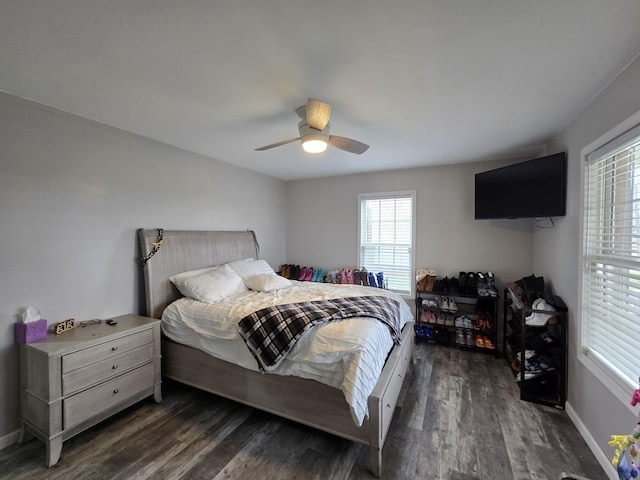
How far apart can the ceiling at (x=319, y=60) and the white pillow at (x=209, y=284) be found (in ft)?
4.87

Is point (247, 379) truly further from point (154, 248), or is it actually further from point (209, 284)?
point (154, 248)

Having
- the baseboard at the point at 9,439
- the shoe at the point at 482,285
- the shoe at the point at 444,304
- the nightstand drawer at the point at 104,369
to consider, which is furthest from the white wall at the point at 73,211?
the shoe at the point at 482,285

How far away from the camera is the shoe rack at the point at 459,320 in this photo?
11.1 feet

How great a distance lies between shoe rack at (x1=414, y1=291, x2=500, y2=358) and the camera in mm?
3379

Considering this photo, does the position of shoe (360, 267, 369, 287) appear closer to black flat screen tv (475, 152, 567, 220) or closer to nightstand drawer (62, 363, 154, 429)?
black flat screen tv (475, 152, 567, 220)

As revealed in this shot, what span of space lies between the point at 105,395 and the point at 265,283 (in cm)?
161

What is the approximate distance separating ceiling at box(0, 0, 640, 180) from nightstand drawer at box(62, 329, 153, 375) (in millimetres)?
1830

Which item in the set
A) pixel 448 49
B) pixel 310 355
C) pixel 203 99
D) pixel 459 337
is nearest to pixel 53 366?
pixel 310 355

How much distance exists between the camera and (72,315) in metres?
2.20

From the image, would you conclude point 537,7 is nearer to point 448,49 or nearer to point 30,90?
point 448,49

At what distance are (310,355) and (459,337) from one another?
104 inches

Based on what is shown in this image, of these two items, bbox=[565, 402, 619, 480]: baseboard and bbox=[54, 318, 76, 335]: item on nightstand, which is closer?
bbox=[565, 402, 619, 480]: baseboard

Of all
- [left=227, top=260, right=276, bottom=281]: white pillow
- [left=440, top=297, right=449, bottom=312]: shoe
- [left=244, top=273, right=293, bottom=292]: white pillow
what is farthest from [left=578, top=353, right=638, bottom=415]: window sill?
[left=227, top=260, right=276, bottom=281]: white pillow

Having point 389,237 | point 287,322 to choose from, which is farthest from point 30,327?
point 389,237
